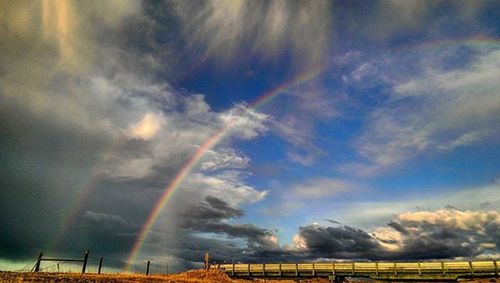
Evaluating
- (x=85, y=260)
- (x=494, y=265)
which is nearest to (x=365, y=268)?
(x=494, y=265)

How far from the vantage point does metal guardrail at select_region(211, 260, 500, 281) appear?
37.9 meters

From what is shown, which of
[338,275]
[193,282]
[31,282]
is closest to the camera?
[31,282]

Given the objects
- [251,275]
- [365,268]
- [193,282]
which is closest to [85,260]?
[193,282]

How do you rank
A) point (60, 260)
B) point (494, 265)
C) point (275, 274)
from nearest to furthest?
point (60, 260) → point (494, 265) → point (275, 274)

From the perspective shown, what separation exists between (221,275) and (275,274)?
21.9ft

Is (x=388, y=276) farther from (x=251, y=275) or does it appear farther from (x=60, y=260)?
(x=60, y=260)

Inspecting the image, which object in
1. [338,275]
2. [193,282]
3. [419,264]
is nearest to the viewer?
[193,282]

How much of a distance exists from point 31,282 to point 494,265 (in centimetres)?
3940

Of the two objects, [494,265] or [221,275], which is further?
[221,275]

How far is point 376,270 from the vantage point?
41.5 metres

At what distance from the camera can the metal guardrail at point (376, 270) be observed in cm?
3788

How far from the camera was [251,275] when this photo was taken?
4769 cm

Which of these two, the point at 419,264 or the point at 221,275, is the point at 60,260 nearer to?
the point at 221,275

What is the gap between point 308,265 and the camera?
44.7 meters
